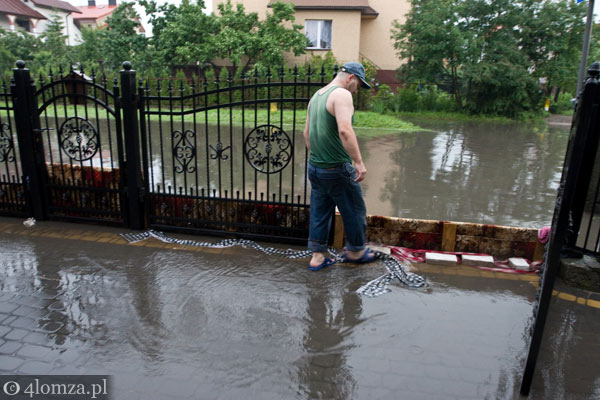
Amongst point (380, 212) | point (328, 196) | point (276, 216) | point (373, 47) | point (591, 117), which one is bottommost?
point (380, 212)

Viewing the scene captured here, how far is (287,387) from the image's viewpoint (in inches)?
115

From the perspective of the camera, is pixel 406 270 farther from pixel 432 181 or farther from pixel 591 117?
pixel 432 181

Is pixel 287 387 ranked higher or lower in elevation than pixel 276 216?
lower

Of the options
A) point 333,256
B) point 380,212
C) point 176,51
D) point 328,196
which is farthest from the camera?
point 176,51

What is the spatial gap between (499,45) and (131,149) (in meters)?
21.3

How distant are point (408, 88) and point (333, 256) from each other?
21495 millimetres

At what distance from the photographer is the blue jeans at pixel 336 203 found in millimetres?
4402

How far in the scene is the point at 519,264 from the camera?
475cm

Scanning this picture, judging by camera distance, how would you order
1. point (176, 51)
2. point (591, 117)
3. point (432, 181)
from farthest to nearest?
point (176, 51)
point (432, 181)
point (591, 117)

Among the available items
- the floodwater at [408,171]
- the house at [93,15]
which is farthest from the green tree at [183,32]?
the house at [93,15]

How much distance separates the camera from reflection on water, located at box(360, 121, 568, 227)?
768cm

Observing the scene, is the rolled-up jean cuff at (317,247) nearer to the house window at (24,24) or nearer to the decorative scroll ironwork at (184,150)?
the decorative scroll ironwork at (184,150)

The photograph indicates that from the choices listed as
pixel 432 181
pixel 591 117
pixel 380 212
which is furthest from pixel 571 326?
pixel 432 181

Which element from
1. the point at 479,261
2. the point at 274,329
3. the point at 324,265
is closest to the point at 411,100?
the point at 479,261
